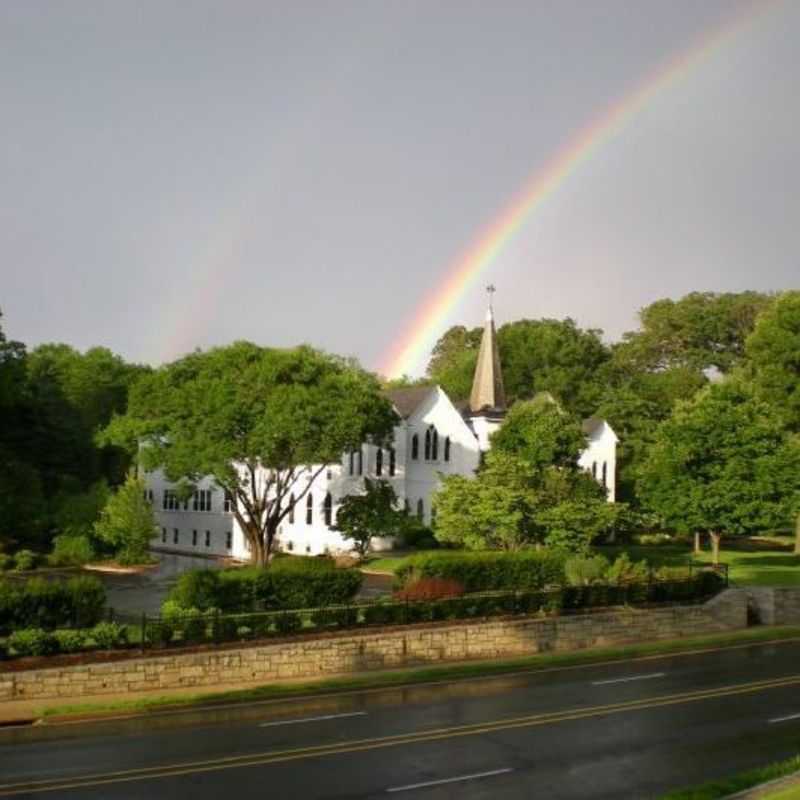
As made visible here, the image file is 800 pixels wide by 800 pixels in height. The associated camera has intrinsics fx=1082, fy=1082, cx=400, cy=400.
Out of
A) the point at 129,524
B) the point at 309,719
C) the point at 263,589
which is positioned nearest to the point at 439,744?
the point at 309,719

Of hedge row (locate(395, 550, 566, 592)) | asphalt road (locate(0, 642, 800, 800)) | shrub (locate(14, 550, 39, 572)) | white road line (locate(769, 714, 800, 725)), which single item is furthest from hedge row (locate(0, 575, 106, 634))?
shrub (locate(14, 550, 39, 572))

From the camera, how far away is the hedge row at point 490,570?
37.5 m

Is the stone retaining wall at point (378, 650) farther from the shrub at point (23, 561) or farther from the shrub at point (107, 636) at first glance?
the shrub at point (23, 561)

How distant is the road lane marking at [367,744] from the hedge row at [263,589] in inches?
476

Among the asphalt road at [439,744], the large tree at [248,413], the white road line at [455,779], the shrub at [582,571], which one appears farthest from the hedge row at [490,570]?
the white road line at [455,779]

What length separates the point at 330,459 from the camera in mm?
50969

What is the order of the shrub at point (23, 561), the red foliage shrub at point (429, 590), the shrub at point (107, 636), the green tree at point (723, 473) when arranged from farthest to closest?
the shrub at point (23, 561) < the green tree at point (723, 473) < the red foliage shrub at point (429, 590) < the shrub at point (107, 636)

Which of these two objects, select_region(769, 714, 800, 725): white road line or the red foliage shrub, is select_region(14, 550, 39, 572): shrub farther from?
select_region(769, 714, 800, 725): white road line

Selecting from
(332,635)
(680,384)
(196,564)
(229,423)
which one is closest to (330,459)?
(229,423)

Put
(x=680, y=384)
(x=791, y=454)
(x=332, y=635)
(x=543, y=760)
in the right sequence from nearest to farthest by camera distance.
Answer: (x=543, y=760)
(x=332, y=635)
(x=791, y=454)
(x=680, y=384)

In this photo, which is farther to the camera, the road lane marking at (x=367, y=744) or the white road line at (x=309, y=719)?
the white road line at (x=309, y=719)

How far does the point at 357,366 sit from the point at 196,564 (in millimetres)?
17778

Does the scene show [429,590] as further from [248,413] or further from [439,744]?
[248,413]

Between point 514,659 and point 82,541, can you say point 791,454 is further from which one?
point 82,541
